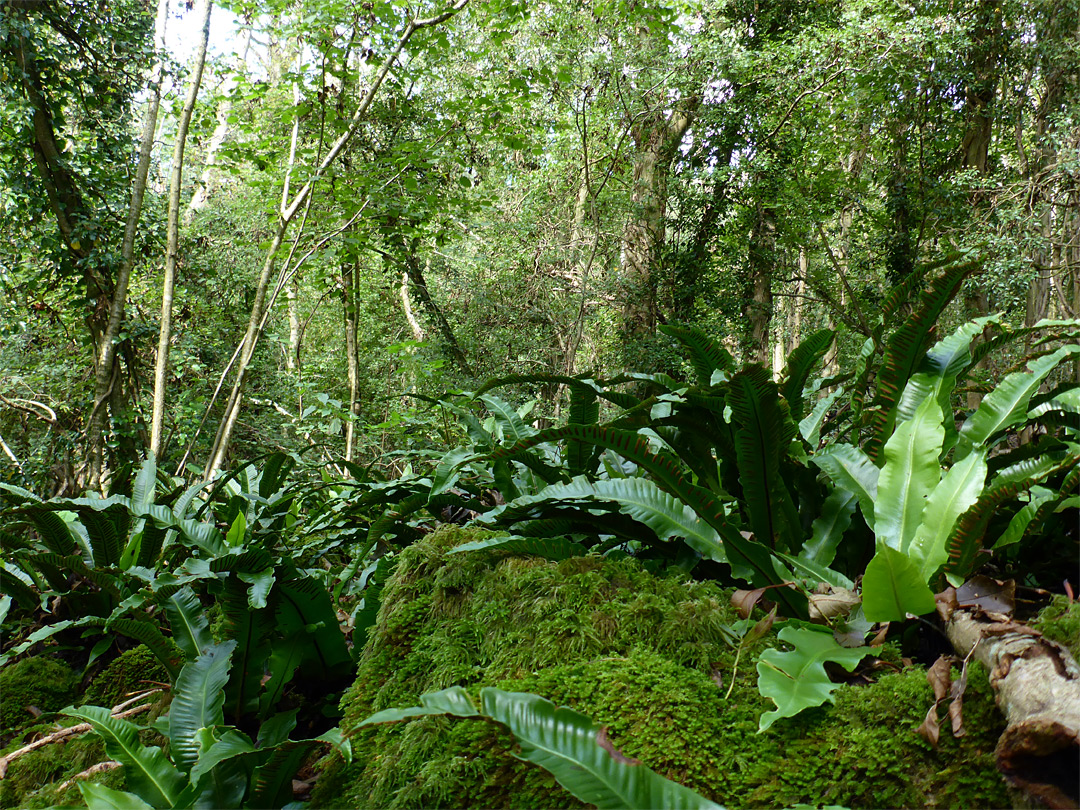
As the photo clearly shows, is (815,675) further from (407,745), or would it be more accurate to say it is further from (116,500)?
(116,500)

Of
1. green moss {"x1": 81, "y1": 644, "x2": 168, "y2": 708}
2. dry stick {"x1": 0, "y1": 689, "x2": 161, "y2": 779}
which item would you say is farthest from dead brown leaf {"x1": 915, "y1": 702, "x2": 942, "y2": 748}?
green moss {"x1": 81, "y1": 644, "x2": 168, "y2": 708}

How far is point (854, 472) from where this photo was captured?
4.48 ft

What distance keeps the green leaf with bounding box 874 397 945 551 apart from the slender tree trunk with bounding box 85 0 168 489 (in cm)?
453

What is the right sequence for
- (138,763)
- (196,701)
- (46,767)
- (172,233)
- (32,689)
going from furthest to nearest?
1. (172,233)
2. (32,689)
3. (46,767)
4. (196,701)
5. (138,763)

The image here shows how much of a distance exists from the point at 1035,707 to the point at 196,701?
1.35 metres

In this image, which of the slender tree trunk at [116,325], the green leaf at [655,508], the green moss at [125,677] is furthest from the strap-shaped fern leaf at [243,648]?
the slender tree trunk at [116,325]

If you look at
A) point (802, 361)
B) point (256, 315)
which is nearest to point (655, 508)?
point (802, 361)

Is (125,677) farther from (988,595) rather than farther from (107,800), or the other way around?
(988,595)

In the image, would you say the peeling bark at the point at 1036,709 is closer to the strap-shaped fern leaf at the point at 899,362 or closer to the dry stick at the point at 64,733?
the strap-shaped fern leaf at the point at 899,362

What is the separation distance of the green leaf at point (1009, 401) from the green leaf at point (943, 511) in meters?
0.33

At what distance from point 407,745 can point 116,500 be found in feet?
4.30

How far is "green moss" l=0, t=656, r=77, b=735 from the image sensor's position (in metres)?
1.74

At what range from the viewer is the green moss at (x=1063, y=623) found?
34.6 inches

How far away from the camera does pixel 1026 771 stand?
72 cm
